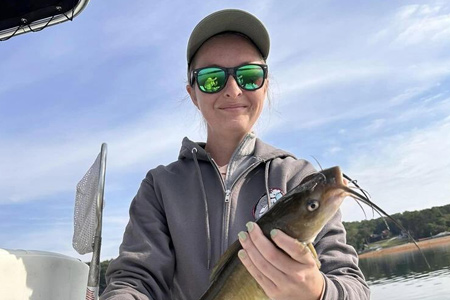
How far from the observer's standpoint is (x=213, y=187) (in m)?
3.46

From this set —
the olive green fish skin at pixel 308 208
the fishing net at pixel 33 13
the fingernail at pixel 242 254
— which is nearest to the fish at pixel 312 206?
the olive green fish skin at pixel 308 208

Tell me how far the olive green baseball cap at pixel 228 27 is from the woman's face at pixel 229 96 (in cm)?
5

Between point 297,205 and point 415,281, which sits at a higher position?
point 297,205

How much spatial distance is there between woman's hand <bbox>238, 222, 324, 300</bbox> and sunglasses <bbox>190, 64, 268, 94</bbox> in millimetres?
1580

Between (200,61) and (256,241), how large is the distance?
78.7 inches

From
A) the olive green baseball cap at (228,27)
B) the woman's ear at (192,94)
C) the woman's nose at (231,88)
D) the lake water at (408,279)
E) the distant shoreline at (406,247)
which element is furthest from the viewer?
the lake water at (408,279)

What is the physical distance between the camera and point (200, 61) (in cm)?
363

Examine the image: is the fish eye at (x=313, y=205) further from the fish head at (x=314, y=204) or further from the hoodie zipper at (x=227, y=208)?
the hoodie zipper at (x=227, y=208)

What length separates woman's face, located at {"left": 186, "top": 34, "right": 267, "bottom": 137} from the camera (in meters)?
3.44

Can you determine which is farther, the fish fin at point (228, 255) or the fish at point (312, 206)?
the fish fin at point (228, 255)

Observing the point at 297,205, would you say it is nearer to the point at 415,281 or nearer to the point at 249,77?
the point at 249,77

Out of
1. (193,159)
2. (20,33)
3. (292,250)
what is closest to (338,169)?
(292,250)

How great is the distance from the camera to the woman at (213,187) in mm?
3119

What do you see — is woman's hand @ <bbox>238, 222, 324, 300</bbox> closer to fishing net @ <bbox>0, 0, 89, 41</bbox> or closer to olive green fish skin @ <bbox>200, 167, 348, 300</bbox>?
olive green fish skin @ <bbox>200, 167, 348, 300</bbox>
